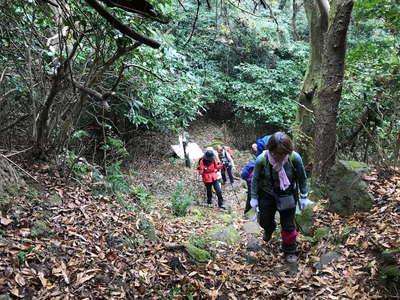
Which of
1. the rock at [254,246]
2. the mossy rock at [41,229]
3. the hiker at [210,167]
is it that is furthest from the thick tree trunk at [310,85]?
the mossy rock at [41,229]

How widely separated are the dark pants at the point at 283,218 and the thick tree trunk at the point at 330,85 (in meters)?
1.87

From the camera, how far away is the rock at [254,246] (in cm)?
525

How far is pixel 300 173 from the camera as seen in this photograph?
175 inches

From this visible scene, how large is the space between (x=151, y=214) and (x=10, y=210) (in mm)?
3063

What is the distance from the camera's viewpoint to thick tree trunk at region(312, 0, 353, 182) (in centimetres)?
557

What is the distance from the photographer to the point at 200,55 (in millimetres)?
16312

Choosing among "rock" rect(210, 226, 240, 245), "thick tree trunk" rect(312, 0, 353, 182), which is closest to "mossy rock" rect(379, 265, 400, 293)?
"rock" rect(210, 226, 240, 245)

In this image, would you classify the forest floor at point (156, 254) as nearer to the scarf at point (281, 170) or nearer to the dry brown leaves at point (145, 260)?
the dry brown leaves at point (145, 260)

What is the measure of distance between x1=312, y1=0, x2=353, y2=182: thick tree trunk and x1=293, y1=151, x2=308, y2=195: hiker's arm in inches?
69.5

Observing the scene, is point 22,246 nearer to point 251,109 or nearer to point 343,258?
point 343,258

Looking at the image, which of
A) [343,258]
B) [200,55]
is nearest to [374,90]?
[343,258]

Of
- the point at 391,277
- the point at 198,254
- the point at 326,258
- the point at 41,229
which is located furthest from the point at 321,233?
the point at 41,229

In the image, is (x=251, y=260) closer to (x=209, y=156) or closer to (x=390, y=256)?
(x=390, y=256)

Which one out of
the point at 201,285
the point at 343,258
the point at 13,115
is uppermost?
the point at 13,115
